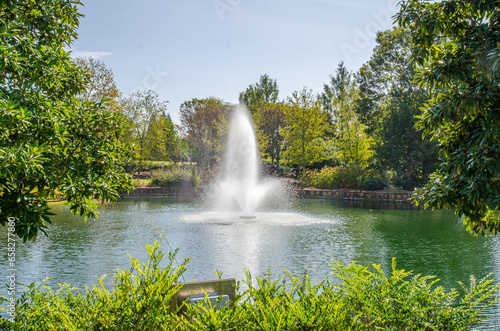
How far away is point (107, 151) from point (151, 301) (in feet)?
5.30

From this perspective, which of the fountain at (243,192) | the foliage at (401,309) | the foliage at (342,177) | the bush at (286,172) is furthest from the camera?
the bush at (286,172)

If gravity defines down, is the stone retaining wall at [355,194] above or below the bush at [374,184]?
below

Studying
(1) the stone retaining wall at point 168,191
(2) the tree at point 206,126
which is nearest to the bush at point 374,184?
(1) the stone retaining wall at point 168,191

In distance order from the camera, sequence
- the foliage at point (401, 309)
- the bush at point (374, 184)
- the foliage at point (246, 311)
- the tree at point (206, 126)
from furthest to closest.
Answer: the tree at point (206, 126) < the bush at point (374, 184) < the foliage at point (401, 309) < the foliage at point (246, 311)

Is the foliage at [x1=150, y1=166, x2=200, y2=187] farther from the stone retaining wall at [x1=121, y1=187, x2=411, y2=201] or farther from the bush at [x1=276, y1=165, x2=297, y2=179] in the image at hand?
the bush at [x1=276, y1=165, x2=297, y2=179]

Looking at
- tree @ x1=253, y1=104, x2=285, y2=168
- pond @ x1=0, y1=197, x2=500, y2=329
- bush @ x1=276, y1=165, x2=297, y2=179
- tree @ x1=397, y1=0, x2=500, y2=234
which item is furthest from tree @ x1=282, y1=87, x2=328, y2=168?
tree @ x1=397, y1=0, x2=500, y2=234

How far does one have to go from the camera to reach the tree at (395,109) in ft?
92.9

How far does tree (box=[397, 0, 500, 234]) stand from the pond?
3758 millimetres

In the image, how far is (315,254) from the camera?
1076cm

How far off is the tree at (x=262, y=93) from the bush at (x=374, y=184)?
2168 centimetres

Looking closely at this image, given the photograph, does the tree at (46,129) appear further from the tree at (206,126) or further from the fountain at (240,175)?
the tree at (206,126)

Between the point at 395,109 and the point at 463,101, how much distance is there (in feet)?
91.2

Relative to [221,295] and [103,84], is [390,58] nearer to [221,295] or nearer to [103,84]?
[103,84]

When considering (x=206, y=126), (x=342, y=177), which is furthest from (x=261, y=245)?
(x=206, y=126)
